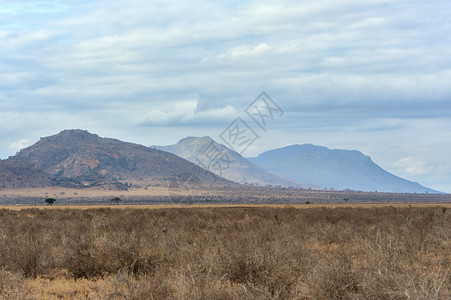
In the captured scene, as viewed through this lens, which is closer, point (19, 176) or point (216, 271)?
point (216, 271)

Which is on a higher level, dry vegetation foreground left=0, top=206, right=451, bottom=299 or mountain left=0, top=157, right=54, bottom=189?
mountain left=0, top=157, right=54, bottom=189

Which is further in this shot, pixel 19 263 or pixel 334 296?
pixel 19 263

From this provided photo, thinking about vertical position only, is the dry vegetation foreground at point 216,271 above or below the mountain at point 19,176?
below

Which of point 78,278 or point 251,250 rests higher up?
point 251,250

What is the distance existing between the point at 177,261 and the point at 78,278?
2949 millimetres

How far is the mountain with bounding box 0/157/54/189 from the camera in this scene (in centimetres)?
16011

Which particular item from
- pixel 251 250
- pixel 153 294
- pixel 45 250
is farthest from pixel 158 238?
pixel 153 294

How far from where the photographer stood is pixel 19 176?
547 ft

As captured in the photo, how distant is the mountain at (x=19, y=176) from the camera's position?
160113mm

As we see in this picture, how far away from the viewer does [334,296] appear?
9.83 m

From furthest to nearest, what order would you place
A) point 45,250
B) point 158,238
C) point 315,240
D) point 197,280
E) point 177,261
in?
point 315,240 → point 158,238 → point 45,250 → point 177,261 → point 197,280

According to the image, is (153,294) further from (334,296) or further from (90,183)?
(90,183)

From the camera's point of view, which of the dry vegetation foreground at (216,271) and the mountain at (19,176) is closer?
the dry vegetation foreground at (216,271)

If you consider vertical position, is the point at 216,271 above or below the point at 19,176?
below
